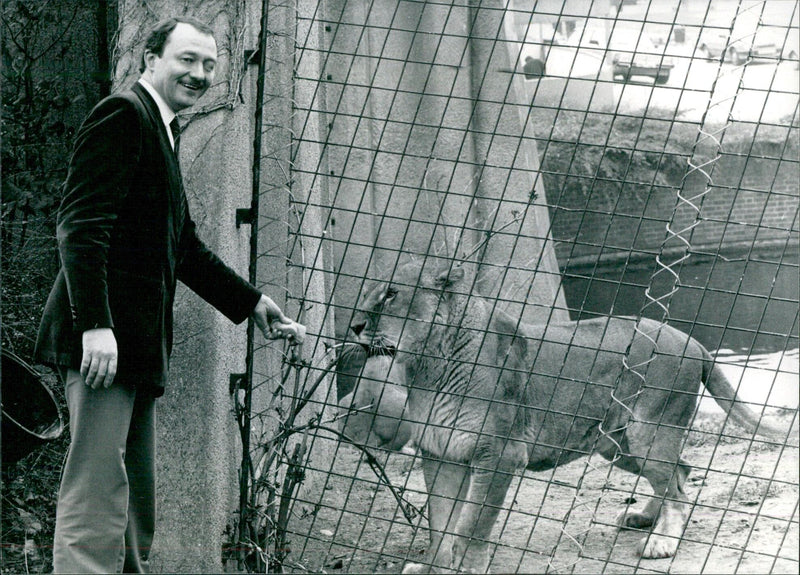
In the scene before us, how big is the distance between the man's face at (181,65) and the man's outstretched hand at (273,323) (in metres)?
0.93

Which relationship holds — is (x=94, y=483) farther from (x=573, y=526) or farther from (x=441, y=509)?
(x=573, y=526)

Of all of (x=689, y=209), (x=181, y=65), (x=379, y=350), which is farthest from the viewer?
(x=689, y=209)

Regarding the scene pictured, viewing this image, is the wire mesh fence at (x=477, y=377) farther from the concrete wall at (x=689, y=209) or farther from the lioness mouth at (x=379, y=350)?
the concrete wall at (x=689, y=209)

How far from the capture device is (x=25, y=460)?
5.55m

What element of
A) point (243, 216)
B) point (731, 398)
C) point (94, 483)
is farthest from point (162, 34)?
point (731, 398)

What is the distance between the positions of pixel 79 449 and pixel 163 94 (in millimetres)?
1339

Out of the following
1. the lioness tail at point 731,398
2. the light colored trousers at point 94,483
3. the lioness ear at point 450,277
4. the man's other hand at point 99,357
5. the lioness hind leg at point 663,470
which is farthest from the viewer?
the lioness tail at point 731,398

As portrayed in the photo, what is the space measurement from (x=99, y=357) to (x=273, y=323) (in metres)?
1.04

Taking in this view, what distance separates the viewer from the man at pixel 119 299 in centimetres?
357

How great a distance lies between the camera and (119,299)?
3756 mm

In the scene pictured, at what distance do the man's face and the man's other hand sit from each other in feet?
3.16

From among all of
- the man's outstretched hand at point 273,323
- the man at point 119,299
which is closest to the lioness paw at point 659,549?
the man's outstretched hand at point 273,323

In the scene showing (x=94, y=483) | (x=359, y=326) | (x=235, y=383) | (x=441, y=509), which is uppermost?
(x=94, y=483)

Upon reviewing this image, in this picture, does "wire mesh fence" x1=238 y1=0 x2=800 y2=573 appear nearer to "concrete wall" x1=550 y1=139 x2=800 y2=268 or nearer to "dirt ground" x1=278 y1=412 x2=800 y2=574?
"dirt ground" x1=278 y1=412 x2=800 y2=574
